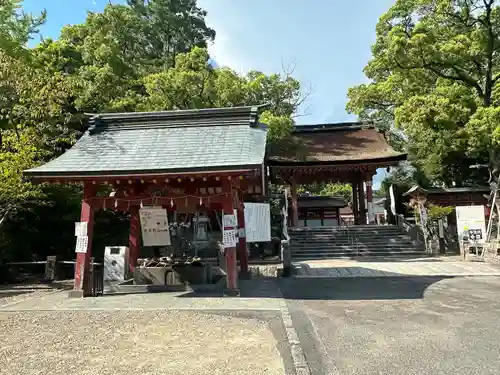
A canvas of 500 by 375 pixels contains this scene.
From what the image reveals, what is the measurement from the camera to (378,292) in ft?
34.2

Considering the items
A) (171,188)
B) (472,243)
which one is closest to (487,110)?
(472,243)

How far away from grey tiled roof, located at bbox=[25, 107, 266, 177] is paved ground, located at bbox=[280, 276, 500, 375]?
12.2 feet

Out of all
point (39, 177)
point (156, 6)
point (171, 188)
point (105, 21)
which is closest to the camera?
point (39, 177)

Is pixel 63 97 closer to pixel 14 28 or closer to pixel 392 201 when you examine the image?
pixel 14 28

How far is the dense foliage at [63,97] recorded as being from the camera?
1364 cm

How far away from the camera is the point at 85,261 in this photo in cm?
1054

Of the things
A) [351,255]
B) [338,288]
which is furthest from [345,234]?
[338,288]

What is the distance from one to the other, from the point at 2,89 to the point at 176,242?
9.96 meters

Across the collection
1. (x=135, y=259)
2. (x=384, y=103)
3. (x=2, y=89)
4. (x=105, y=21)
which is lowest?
(x=135, y=259)

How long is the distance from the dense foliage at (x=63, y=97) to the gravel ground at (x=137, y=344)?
6753mm

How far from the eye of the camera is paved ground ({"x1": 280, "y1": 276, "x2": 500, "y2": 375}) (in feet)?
16.3

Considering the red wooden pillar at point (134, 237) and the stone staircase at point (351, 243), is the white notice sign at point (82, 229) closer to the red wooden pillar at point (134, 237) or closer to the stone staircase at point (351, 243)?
the red wooden pillar at point (134, 237)

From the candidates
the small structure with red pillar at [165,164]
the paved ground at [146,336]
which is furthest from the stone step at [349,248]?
the paved ground at [146,336]

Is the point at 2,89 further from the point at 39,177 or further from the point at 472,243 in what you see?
the point at 472,243
